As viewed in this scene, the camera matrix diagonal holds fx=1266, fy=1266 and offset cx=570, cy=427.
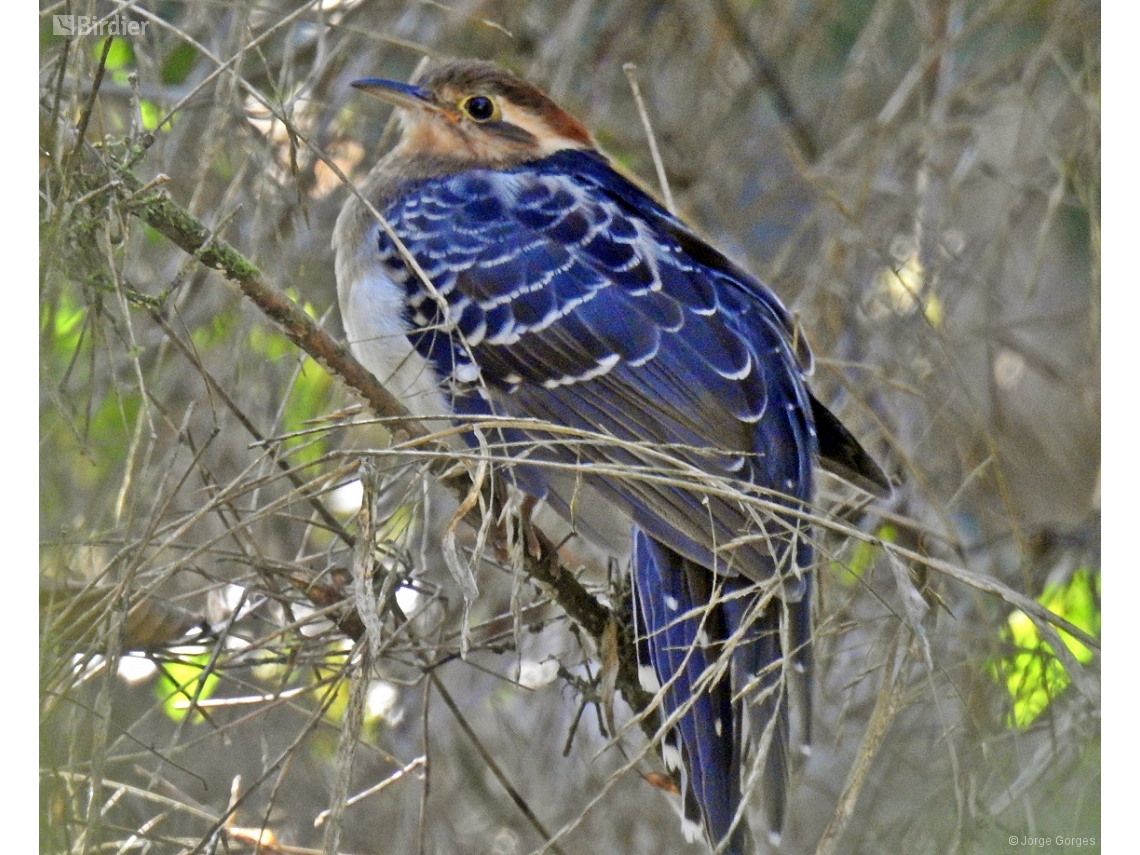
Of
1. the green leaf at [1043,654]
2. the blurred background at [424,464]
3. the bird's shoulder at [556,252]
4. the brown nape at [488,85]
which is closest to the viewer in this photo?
the blurred background at [424,464]

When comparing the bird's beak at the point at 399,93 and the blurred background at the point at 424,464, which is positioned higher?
the bird's beak at the point at 399,93

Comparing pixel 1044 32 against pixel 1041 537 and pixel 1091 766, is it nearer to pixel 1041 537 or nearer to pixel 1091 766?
pixel 1041 537

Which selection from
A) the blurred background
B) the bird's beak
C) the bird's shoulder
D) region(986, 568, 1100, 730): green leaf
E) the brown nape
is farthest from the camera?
the brown nape

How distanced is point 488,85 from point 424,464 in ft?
2.88

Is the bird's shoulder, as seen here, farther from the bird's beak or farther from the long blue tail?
the long blue tail

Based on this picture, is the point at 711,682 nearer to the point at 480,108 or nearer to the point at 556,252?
the point at 556,252

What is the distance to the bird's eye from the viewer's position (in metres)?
2.05

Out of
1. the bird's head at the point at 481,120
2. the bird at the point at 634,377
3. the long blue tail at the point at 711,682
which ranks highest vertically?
the bird's head at the point at 481,120

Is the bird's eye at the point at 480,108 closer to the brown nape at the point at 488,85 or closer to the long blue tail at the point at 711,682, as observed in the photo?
the brown nape at the point at 488,85

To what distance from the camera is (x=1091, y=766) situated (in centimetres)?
161

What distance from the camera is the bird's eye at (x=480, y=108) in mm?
2055

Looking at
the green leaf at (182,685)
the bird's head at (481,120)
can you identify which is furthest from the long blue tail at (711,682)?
the bird's head at (481,120)

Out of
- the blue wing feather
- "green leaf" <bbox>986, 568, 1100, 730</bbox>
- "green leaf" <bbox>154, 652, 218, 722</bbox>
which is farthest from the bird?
"green leaf" <bbox>154, 652, 218, 722</bbox>

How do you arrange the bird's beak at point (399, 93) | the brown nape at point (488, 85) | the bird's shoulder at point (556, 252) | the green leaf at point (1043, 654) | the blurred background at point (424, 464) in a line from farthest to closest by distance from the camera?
the brown nape at point (488, 85)
the bird's beak at point (399, 93)
the bird's shoulder at point (556, 252)
the green leaf at point (1043, 654)
the blurred background at point (424, 464)
